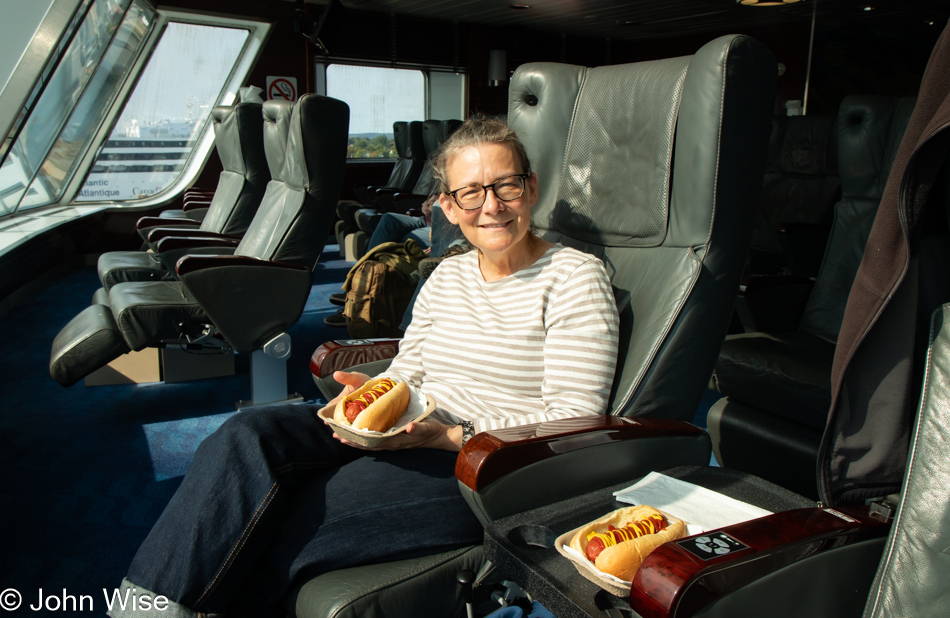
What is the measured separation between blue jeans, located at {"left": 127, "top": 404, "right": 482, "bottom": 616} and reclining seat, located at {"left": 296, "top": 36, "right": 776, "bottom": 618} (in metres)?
0.04

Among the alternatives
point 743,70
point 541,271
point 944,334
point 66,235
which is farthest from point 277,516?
point 66,235

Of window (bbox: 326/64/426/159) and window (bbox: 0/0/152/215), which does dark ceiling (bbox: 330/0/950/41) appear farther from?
window (bbox: 0/0/152/215)

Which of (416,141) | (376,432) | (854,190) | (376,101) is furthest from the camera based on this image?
(376,101)

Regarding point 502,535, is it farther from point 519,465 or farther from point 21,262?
point 21,262

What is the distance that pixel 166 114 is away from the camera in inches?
267

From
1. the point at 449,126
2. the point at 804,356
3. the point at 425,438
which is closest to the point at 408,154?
the point at 449,126

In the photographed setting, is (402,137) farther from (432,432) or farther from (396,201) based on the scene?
(432,432)

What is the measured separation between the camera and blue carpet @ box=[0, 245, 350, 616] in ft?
5.46

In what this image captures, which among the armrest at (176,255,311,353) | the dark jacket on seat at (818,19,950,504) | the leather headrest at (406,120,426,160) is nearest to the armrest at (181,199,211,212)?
the leather headrest at (406,120,426,160)

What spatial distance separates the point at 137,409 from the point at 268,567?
6.28ft

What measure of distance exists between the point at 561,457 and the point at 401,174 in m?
6.60

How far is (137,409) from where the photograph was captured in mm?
2717

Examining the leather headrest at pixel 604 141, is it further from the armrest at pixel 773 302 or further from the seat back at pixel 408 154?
the seat back at pixel 408 154

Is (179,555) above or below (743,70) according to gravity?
below
